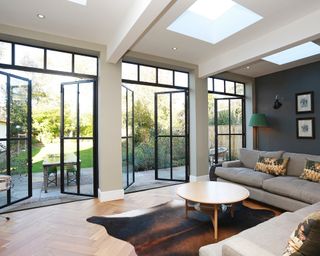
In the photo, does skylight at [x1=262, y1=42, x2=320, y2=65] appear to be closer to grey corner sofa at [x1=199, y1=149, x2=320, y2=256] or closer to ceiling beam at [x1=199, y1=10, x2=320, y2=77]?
ceiling beam at [x1=199, y1=10, x2=320, y2=77]

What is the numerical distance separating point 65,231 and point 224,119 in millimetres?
4630

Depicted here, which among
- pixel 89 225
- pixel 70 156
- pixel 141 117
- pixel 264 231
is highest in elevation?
pixel 141 117

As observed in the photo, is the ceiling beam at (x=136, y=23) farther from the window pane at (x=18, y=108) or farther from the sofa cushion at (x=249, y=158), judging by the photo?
the sofa cushion at (x=249, y=158)

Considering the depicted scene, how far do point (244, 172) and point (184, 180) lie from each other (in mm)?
1695

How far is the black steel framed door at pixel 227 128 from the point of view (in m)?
5.62

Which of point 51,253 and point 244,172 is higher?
point 244,172

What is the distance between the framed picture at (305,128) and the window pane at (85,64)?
4.94 meters

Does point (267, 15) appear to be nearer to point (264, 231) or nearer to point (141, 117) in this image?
point (264, 231)

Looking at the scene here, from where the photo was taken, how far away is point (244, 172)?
12.3 ft

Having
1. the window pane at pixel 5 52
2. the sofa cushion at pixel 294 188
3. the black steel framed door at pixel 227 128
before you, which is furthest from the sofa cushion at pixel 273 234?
the window pane at pixel 5 52

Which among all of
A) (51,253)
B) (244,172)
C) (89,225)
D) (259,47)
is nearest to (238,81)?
(259,47)

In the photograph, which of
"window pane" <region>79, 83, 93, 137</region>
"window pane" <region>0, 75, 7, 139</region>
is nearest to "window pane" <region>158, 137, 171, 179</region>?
"window pane" <region>79, 83, 93, 137</region>

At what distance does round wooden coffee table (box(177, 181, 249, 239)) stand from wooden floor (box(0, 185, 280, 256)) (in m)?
0.86

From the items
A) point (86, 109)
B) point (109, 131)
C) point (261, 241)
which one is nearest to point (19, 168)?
point (86, 109)
